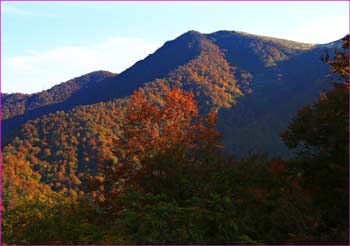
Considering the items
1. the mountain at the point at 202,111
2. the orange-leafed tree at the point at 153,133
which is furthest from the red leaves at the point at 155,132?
the mountain at the point at 202,111

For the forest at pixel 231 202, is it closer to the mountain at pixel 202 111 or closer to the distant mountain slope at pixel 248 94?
the mountain at pixel 202 111

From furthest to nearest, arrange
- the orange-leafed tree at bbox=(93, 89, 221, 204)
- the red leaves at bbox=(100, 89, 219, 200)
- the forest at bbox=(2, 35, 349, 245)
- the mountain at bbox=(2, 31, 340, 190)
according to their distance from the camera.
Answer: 1. the mountain at bbox=(2, 31, 340, 190)
2. the red leaves at bbox=(100, 89, 219, 200)
3. the orange-leafed tree at bbox=(93, 89, 221, 204)
4. the forest at bbox=(2, 35, 349, 245)

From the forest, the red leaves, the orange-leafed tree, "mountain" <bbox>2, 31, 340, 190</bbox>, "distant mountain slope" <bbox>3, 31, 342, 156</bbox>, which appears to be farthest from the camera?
"distant mountain slope" <bbox>3, 31, 342, 156</bbox>

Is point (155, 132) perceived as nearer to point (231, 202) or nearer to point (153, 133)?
point (153, 133)

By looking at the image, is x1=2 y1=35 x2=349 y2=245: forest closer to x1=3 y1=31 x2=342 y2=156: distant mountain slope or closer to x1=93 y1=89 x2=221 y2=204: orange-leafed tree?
x1=93 y1=89 x2=221 y2=204: orange-leafed tree

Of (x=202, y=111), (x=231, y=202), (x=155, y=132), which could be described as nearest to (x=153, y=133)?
(x=155, y=132)

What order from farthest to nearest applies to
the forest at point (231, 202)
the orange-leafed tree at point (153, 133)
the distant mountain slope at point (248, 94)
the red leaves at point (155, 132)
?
the distant mountain slope at point (248, 94)
the red leaves at point (155, 132)
the orange-leafed tree at point (153, 133)
the forest at point (231, 202)

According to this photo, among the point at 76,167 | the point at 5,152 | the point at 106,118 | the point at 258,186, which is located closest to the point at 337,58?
the point at 258,186

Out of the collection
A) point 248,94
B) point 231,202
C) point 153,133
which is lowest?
point 231,202

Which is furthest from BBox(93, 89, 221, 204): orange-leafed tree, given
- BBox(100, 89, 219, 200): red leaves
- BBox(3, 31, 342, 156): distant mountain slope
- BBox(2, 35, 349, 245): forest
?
BBox(3, 31, 342, 156): distant mountain slope

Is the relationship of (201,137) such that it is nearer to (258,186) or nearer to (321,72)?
(258,186)

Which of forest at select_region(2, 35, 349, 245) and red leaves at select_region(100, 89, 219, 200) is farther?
red leaves at select_region(100, 89, 219, 200)
